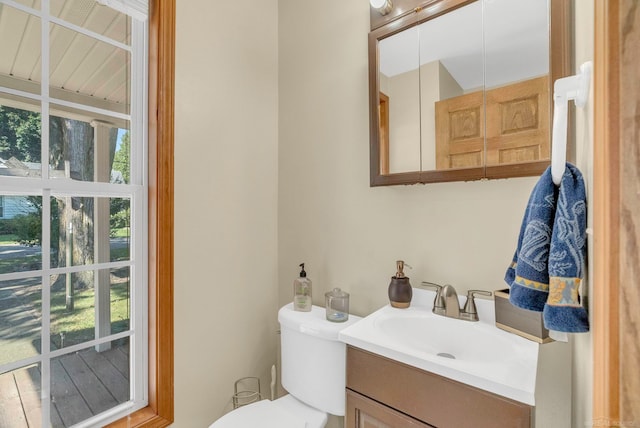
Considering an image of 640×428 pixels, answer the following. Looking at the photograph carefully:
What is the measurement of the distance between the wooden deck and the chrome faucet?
1303 millimetres

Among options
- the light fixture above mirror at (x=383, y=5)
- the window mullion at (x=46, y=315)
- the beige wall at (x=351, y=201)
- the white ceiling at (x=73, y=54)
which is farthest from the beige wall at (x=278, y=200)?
the window mullion at (x=46, y=315)

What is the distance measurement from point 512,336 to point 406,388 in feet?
A: 1.26

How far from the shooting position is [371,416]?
0.97 m

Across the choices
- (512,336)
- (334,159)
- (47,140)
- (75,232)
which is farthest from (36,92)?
(512,336)

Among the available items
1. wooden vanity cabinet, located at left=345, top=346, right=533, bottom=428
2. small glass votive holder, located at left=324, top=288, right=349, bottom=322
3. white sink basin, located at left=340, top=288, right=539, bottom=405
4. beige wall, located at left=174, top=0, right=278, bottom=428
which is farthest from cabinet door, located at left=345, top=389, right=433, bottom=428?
beige wall, located at left=174, top=0, right=278, bottom=428

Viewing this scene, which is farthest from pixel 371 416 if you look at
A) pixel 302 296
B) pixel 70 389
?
pixel 70 389

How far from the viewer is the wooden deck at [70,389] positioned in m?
1.01

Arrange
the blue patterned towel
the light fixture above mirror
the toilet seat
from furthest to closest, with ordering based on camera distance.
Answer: the light fixture above mirror → the toilet seat → the blue patterned towel

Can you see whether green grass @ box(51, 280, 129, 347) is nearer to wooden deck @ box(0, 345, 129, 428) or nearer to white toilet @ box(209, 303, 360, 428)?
wooden deck @ box(0, 345, 129, 428)

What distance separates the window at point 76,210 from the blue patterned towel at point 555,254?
4.29ft

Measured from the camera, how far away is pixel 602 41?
1.17ft

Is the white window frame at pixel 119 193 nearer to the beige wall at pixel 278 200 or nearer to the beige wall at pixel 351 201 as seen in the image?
the beige wall at pixel 278 200

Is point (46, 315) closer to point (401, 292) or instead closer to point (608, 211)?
point (401, 292)

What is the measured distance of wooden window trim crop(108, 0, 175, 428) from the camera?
4.20 feet
